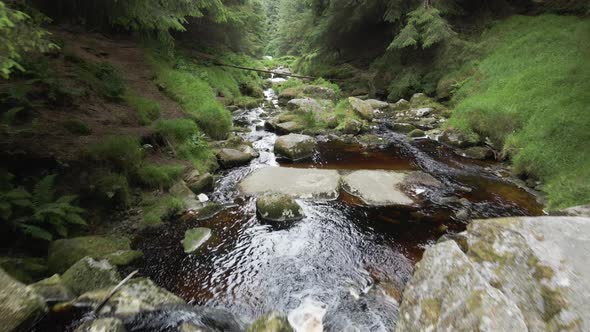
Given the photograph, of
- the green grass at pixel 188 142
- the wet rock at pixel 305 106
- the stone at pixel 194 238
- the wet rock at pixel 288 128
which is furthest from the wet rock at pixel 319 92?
the stone at pixel 194 238

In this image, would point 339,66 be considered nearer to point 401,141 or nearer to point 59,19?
point 401,141

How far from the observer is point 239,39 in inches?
798

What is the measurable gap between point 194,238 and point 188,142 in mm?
3996

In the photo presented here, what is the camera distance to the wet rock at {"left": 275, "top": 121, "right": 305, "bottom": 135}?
486 inches

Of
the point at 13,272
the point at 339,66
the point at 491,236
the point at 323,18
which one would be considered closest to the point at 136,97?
the point at 13,272

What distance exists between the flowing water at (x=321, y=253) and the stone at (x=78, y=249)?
1.49ft

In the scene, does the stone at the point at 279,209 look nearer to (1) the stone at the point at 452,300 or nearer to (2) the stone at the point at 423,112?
(1) the stone at the point at 452,300

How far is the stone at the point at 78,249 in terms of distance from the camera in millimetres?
4051

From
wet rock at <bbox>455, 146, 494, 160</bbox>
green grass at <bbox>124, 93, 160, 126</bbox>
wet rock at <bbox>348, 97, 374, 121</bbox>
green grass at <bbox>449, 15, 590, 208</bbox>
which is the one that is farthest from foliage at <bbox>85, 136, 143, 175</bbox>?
wet rock at <bbox>348, 97, 374, 121</bbox>

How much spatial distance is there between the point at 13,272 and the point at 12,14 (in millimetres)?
2983

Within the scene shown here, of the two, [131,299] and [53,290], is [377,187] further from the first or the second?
[53,290]

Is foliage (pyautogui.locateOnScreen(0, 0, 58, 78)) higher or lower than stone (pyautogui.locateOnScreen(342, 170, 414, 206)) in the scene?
higher

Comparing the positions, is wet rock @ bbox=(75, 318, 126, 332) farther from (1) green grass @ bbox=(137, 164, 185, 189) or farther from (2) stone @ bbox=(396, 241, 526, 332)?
(1) green grass @ bbox=(137, 164, 185, 189)

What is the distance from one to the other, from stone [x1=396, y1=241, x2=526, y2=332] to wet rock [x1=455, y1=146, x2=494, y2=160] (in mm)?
7185
